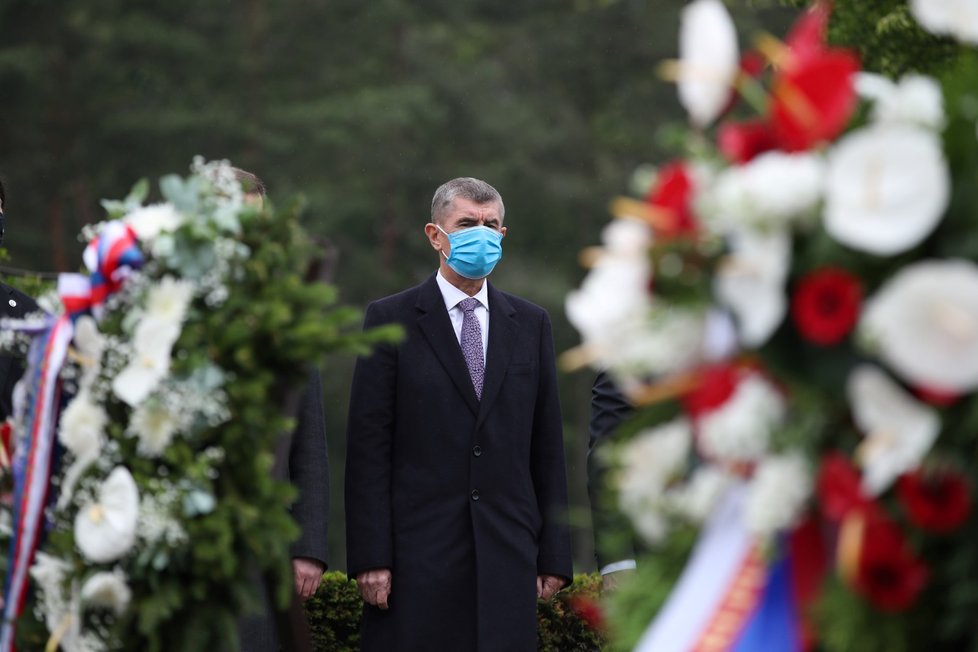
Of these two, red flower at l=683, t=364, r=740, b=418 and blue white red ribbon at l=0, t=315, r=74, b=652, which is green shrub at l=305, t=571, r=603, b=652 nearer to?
blue white red ribbon at l=0, t=315, r=74, b=652

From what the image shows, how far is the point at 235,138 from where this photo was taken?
1834cm

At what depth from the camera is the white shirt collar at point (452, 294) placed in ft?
19.7

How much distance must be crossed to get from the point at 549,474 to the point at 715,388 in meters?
3.47

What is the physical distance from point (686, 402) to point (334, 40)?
58.5ft

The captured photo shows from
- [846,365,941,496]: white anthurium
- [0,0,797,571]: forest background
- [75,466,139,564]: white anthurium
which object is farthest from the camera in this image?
[0,0,797,571]: forest background

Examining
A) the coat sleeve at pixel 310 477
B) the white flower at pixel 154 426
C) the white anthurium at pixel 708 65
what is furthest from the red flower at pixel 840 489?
the coat sleeve at pixel 310 477

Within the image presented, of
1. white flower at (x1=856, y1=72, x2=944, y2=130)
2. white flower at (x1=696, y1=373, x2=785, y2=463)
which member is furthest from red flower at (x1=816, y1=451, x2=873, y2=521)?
white flower at (x1=856, y1=72, x2=944, y2=130)

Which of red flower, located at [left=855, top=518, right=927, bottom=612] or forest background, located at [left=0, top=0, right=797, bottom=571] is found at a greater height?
forest background, located at [left=0, top=0, right=797, bottom=571]

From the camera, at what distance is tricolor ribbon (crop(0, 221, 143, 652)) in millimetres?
3715

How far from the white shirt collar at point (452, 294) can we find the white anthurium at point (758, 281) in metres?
3.46

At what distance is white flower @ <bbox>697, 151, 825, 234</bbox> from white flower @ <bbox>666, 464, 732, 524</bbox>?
48 centimetres

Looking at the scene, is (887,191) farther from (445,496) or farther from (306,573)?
(445,496)

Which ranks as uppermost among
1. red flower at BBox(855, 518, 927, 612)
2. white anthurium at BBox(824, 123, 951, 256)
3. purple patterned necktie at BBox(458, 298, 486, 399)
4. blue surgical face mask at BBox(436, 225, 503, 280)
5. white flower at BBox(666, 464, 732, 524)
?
blue surgical face mask at BBox(436, 225, 503, 280)

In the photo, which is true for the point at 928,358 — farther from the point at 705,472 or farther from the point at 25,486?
the point at 25,486
